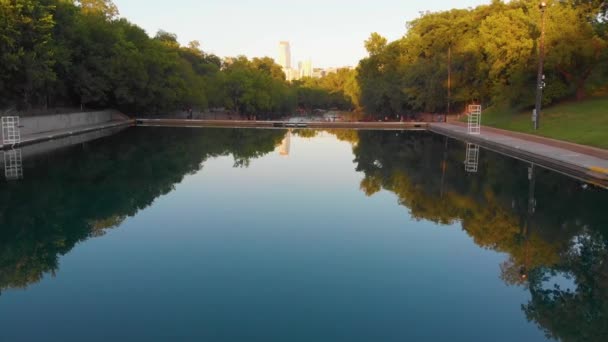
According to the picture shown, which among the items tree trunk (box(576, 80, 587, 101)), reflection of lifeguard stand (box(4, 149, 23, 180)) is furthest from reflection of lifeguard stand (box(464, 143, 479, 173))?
reflection of lifeguard stand (box(4, 149, 23, 180))

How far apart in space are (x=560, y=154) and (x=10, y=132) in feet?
85.0

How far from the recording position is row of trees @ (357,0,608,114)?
31516 millimetres

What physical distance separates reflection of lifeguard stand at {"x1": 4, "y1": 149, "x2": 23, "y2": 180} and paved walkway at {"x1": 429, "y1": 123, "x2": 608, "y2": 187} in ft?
58.0

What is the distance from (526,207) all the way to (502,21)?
2820 cm

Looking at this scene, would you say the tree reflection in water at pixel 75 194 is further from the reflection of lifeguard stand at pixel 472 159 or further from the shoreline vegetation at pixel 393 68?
the shoreline vegetation at pixel 393 68

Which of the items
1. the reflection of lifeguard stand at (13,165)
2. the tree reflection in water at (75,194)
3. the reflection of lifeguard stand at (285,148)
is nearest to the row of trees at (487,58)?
the reflection of lifeguard stand at (285,148)

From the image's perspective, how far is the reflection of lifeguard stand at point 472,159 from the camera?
18391mm

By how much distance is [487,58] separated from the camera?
40625 millimetres

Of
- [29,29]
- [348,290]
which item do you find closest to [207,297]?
[348,290]

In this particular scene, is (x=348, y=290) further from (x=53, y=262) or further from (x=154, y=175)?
(x=154, y=175)

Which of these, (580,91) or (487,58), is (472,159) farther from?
(487,58)

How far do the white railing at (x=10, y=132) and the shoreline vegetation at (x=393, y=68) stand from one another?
3.88 metres

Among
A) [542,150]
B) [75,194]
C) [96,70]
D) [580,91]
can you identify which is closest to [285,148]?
[542,150]

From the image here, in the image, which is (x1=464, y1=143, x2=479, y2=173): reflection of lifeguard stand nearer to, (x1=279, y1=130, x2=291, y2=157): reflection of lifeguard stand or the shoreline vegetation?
the shoreline vegetation
